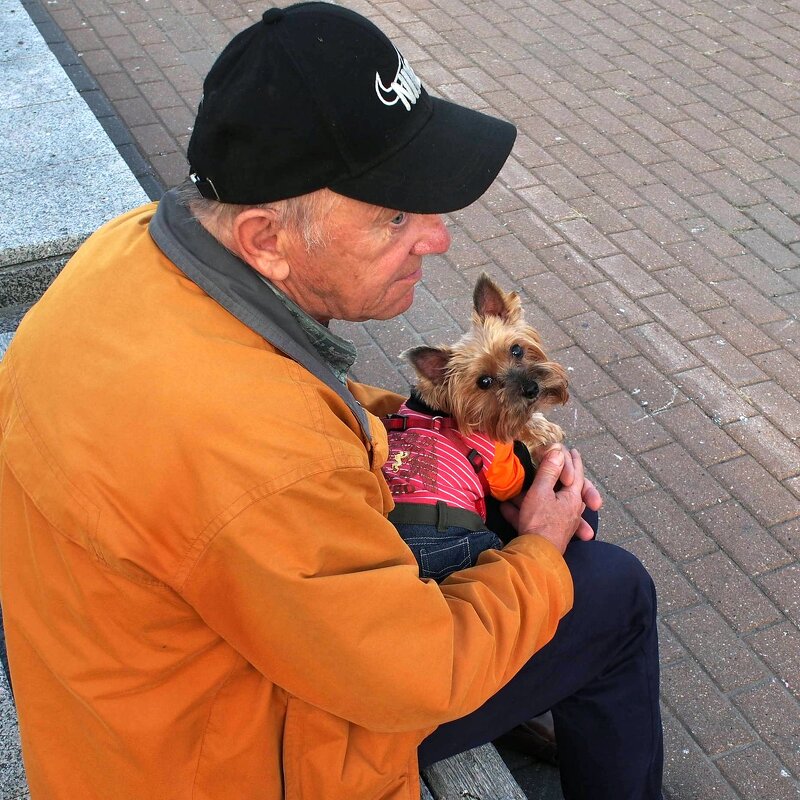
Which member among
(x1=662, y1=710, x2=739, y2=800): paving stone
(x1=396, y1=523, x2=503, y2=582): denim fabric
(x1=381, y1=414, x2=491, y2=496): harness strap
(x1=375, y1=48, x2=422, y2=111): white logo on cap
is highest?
(x1=375, y1=48, x2=422, y2=111): white logo on cap

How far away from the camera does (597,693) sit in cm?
214

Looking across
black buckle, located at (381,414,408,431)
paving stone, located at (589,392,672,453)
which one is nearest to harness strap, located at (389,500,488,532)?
black buckle, located at (381,414,408,431)

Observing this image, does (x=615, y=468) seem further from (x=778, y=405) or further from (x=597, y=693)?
(x=597, y=693)

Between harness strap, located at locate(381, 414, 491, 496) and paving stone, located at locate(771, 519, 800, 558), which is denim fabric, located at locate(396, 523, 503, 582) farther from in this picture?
paving stone, located at locate(771, 519, 800, 558)

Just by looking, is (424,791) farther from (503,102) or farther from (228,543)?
(503,102)

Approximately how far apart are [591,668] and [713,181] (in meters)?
4.16

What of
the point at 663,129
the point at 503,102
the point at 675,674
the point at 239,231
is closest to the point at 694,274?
the point at 663,129

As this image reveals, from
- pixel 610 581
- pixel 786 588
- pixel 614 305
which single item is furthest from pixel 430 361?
pixel 614 305

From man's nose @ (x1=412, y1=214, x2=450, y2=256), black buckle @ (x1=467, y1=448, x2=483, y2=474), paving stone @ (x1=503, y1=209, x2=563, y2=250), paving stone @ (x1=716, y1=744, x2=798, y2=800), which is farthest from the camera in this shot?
paving stone @ (x1=503, y1=209, x2=563, y2=250)

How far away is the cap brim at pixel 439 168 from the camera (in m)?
1.59

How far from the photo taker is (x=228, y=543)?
4.39 ft

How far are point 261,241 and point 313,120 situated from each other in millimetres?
261

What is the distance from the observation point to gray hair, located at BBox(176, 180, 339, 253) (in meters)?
1.58

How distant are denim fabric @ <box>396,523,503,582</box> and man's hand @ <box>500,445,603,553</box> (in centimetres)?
14
